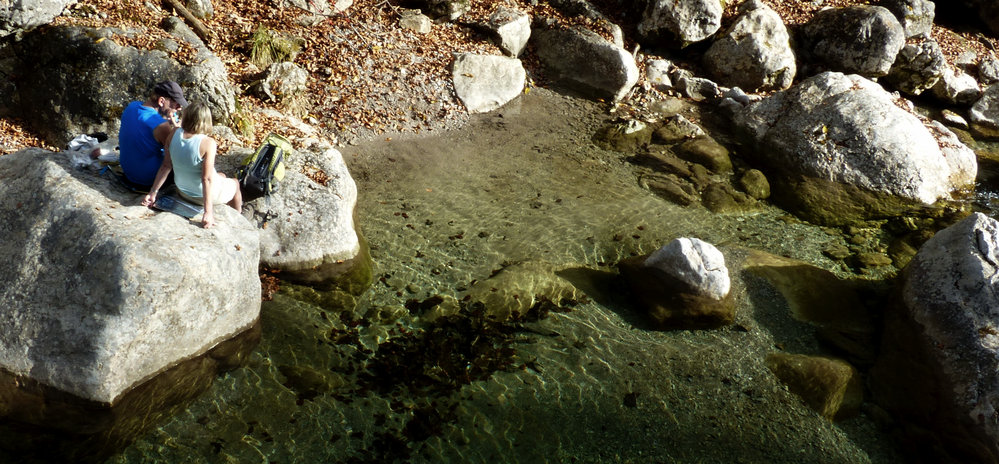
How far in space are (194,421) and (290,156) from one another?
3756 mm

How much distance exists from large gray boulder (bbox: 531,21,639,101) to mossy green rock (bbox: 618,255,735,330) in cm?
640

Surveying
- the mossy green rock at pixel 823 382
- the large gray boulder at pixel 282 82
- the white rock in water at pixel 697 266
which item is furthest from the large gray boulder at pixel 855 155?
the large gray boulder at pixel 282 82

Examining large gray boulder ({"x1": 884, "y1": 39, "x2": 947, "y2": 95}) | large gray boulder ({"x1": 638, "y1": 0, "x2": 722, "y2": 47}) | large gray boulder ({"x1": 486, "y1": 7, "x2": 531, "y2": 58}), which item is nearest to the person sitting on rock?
large gray boulder ({"x1": 486, "y1": 7, "x2": 531, "y2": 58})

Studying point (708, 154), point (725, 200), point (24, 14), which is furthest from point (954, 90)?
point (24, 14)

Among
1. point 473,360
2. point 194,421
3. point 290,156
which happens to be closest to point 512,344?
point 473,360

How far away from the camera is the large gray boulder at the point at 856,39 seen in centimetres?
1385

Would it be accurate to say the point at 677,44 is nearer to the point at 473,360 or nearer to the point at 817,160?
the point at 817,160

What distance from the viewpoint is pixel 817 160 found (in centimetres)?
1078

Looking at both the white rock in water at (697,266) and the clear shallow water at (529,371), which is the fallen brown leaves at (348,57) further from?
the white rock in water at (697,266)

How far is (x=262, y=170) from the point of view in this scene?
23.1ft

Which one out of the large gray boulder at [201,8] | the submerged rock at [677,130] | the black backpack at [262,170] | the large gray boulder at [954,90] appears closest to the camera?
the black backpack at [262,170]

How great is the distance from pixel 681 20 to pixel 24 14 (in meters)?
11.9

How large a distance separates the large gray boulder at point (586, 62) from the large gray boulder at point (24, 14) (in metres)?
8.66

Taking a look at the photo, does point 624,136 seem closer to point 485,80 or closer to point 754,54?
point 485,80
